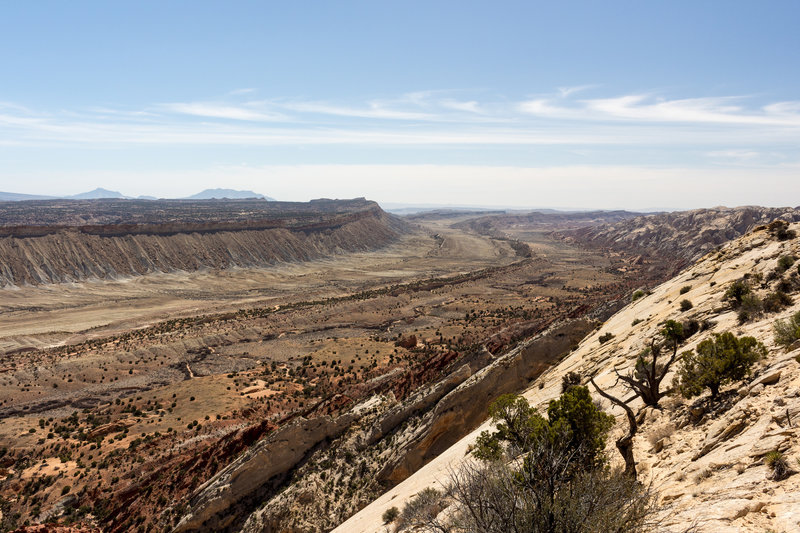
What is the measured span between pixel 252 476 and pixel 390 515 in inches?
365

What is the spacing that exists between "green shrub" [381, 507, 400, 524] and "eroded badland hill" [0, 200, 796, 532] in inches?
10.1

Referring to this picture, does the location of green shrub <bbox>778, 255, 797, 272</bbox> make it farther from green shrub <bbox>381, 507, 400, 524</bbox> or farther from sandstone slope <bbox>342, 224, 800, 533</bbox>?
green shrub <bbox>381, 507, 400, 524</bbox>

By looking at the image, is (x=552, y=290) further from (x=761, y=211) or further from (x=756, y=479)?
(x=761, y=211)

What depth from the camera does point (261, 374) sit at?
135 feet

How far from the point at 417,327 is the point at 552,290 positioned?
37.5 metres

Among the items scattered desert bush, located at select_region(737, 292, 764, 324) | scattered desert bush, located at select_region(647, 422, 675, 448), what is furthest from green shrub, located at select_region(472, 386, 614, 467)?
scattered desert bush, located at select_region(737, 292, 764, 324)

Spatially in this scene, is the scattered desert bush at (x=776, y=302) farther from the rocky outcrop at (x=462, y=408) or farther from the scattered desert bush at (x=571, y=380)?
the rocky outcrop at (x=462, y=408)

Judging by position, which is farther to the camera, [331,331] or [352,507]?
[331,331]

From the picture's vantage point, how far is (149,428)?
1174 inches

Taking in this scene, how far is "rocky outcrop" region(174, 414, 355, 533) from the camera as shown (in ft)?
59.4

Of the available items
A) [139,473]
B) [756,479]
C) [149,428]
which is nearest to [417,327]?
[149,428]

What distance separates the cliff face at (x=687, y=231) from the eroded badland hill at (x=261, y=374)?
25.3 metres

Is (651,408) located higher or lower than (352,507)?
higher

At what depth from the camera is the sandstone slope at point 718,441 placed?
6574 mm
